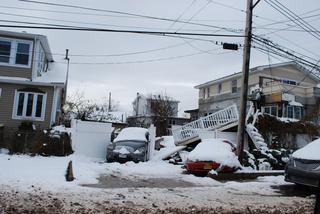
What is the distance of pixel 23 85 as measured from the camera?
23969 millimetres

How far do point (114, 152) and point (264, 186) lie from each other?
8069 mm

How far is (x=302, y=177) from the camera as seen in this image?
Answer: 11.5m

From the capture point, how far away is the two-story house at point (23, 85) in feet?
77.7

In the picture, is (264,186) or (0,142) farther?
(0,142)

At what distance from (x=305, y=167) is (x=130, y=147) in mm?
9271

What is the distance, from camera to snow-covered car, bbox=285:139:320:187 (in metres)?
11.1

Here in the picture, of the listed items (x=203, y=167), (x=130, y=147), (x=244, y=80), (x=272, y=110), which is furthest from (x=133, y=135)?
(x=272, y=110)

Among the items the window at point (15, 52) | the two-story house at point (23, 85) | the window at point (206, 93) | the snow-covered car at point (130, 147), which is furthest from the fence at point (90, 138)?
the window at point (206, 93)

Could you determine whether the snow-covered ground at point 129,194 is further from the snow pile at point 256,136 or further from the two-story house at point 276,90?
the two-story house at point 276,90

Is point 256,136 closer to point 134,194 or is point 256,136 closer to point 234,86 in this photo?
point 134,194

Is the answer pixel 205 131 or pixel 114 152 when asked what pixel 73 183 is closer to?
pixel 114 152

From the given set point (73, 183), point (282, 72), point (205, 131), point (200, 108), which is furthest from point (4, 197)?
point (200, 108)

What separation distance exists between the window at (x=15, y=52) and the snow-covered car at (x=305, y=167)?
17.8 metres

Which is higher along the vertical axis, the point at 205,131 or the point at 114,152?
the point at 205,131
